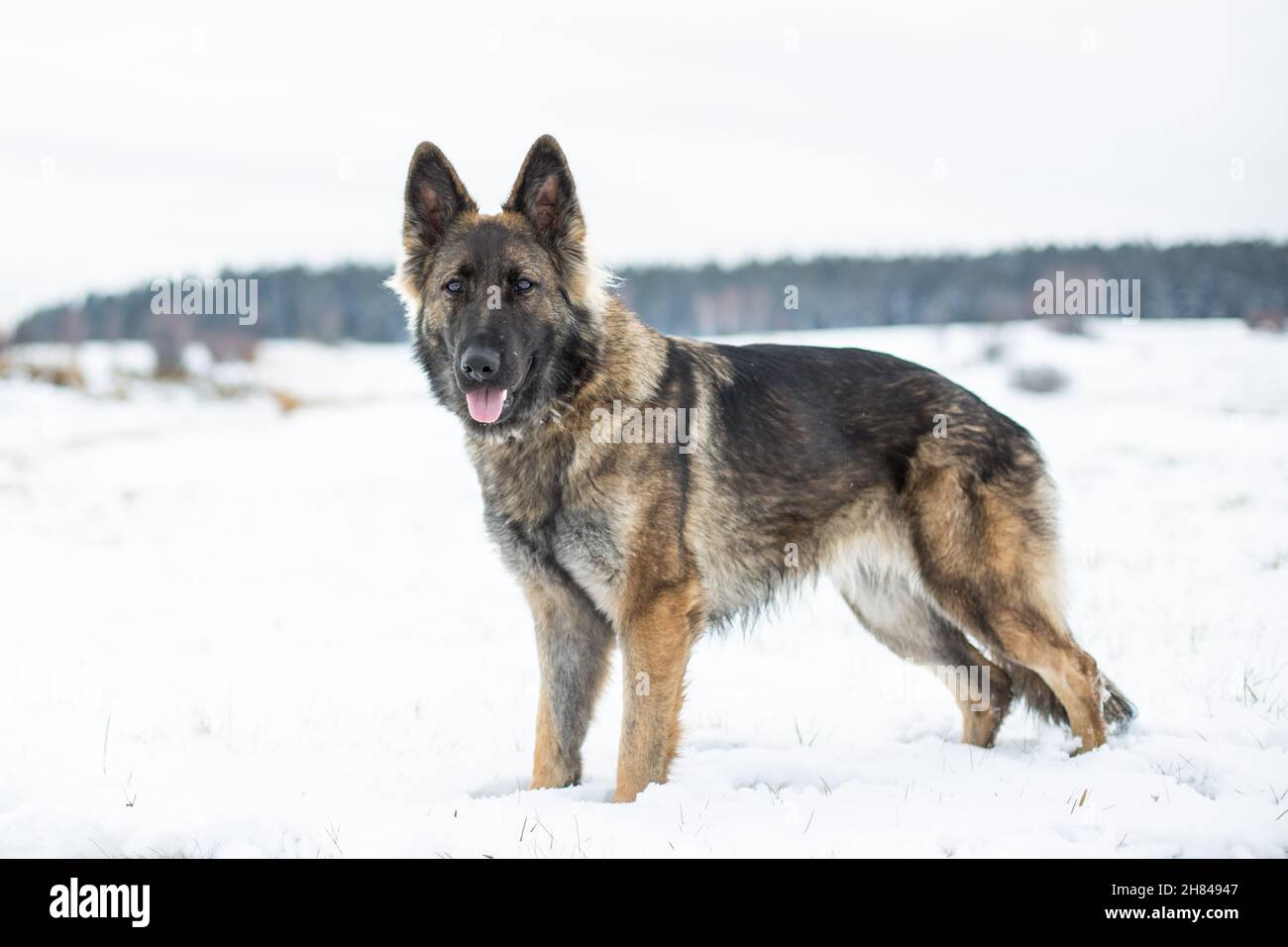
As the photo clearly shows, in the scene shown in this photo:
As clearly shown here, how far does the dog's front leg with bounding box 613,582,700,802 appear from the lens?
3.84 metres

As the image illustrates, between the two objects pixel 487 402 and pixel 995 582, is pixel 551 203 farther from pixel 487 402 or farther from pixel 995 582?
pixel 995 582

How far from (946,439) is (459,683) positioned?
11.0ft

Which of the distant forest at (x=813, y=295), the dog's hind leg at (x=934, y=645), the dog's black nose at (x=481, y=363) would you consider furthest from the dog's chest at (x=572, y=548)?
the distant forest at (x=813, y=295)

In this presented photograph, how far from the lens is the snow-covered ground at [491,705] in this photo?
332 centimetres

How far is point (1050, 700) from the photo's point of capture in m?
4.61

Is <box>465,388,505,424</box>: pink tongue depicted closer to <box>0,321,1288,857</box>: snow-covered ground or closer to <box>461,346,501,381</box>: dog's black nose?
<box>461,346,501,381</box>: dog's black nose

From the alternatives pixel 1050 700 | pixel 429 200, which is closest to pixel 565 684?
pixel 429 200

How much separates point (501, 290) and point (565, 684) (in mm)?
1801

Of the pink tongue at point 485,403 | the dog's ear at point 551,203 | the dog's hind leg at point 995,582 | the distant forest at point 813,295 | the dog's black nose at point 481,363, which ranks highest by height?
the distant forest at point 813,295

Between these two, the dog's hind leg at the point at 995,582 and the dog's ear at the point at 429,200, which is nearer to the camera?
the dog's ear at the point at 429,200

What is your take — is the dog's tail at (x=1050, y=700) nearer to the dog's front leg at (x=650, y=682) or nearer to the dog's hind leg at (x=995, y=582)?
the dog's hind leg at (x=995, y=582)

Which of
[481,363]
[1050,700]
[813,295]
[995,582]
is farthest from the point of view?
[813,295]
